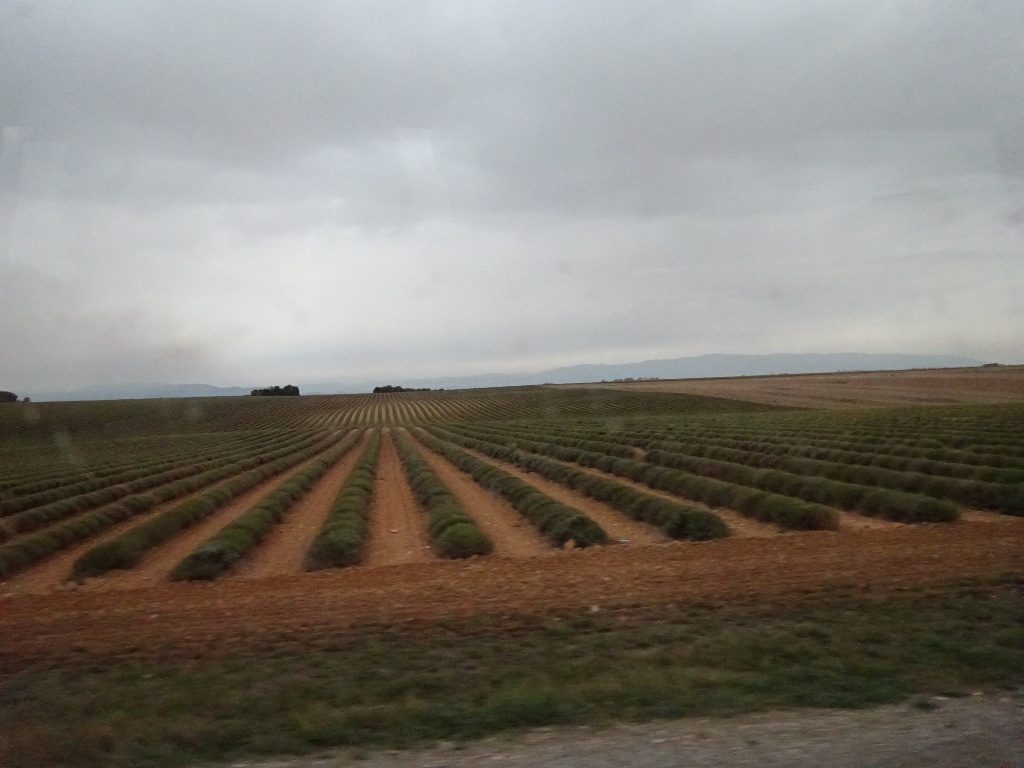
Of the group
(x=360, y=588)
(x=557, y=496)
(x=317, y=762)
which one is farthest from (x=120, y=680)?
(x=557, y=496)

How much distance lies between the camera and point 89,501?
83.5ft

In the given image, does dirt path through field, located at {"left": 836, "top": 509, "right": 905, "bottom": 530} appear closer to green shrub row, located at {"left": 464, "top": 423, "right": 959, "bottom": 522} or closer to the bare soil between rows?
green shrub row, located at {"left": 464, "top": 423, "right": 959, "bottom": 522}

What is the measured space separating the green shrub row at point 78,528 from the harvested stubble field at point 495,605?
0.09 metres

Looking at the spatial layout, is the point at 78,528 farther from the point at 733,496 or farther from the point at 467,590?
the point at 733,496

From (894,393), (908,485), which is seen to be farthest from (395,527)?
(894,393)

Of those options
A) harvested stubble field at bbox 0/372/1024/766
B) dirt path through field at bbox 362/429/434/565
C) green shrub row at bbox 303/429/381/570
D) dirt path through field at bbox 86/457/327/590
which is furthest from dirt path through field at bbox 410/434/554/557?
dirt path through field at bbox 86/457/327/590

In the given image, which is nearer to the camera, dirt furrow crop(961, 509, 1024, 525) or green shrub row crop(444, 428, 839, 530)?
dirt furrow crop(961, 509, 1024, 525)

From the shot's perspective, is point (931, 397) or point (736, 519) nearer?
point (736, 519)

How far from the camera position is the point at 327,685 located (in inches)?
292

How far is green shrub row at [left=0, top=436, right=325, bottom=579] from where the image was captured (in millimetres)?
16844

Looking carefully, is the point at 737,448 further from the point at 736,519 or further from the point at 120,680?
the point at 120,680

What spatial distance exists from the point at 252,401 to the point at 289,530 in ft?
381

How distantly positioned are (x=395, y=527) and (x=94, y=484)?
16.8 m

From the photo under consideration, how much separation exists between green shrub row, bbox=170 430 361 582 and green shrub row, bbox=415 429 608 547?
649cm
